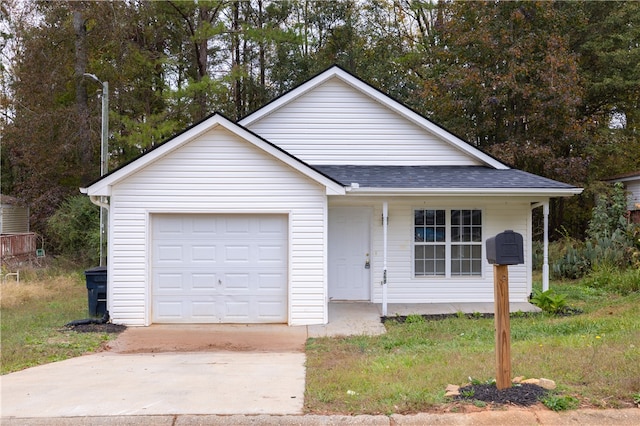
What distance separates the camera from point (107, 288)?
34.8 ft

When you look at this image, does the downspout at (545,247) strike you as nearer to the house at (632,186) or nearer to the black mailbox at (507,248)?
the black mailbox at (507,248)

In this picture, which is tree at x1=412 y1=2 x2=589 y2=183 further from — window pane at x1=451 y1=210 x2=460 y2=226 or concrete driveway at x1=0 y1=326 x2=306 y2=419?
concrete driveway at x1=0 y1=326 x2=306 y2=419

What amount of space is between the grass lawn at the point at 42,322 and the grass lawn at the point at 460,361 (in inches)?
149

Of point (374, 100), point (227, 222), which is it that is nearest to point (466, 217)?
point (374, 100)

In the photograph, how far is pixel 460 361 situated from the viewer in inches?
267

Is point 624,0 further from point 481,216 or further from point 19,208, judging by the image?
point 19,208

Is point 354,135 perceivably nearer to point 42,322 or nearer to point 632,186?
point 42,322

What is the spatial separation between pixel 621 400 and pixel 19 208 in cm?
3020

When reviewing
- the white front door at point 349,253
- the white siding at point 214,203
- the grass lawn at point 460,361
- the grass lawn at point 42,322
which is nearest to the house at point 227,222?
the white siding at point 214,203

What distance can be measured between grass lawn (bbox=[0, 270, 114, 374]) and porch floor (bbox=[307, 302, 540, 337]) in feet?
12.9

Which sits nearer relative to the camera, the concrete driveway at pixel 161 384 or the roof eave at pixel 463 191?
the concrete driveway at pixel 161 384

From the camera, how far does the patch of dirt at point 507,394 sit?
5086 millimetres

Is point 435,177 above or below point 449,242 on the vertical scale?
above

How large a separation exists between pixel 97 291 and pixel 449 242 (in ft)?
24.7
